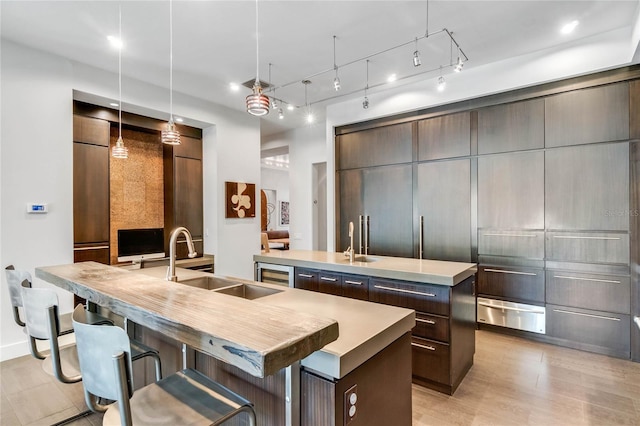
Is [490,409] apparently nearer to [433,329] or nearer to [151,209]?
[433,329]

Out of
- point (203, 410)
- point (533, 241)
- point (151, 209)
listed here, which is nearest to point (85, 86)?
point (151, 209)

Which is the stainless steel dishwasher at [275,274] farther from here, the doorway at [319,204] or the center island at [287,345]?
the doorway at [319,204]

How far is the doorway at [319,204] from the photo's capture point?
670 cm

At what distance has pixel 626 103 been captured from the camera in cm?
312

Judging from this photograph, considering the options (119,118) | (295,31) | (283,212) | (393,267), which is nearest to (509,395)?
(393,267)

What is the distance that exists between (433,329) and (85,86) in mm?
4644

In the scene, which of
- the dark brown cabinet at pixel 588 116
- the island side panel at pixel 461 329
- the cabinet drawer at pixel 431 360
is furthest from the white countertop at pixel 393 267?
the dark brown cabinet at pixel 588 116

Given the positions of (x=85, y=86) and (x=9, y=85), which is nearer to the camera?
(x=9, y=85)

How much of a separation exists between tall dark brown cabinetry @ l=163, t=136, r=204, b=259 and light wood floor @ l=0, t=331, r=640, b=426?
2.40 meters

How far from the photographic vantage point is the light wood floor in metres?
2.21

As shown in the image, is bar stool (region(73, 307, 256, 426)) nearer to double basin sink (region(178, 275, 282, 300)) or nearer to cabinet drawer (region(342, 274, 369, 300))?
double basin sink (region(178, 275, 282, 300))

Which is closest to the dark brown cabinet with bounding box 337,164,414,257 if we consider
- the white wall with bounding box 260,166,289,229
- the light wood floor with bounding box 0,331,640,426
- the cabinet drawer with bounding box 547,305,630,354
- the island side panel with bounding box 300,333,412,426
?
the cabinet drawer with bounding box 547,305,630,354

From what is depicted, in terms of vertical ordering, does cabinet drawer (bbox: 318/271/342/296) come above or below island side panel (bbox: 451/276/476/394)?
above

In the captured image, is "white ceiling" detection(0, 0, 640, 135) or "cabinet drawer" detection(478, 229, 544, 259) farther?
"cabinet drawer" detection(478, 229, 544, 259)
